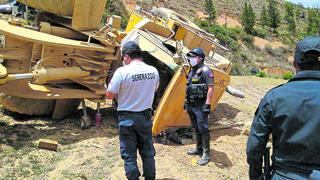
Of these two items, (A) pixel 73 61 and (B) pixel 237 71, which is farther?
(B) pixel 237 71

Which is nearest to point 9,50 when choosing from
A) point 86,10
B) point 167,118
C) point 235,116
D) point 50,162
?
point 86,10

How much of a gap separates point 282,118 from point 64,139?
4.70 meters

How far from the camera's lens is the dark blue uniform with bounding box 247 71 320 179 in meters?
3.13

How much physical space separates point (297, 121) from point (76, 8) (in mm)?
5425

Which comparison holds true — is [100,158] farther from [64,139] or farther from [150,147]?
[150,147]

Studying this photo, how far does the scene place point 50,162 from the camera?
643 cm

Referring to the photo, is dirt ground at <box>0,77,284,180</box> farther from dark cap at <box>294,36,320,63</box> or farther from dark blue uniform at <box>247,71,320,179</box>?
dark cap at <box>294,36,320,63</box>

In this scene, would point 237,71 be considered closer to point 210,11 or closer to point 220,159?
point 210,11

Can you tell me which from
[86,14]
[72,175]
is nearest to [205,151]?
[72,175]

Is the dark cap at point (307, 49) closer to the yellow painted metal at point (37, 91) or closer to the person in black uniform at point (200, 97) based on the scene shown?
the person in black uniform at point (200, 97)

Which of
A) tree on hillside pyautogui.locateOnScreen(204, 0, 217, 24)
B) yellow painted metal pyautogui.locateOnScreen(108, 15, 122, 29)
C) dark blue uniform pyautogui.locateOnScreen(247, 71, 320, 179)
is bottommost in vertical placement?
tree on hillside pyautogui.locateOnScreen(204, 0, 217, 24)

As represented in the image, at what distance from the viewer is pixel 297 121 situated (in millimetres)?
3162

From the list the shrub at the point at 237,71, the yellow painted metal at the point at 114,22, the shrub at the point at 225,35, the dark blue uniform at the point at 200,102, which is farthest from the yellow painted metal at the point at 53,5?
the shrub at the point at 225,35

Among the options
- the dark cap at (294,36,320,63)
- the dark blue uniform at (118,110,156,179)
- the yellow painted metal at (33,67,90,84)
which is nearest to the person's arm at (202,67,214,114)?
the dark blue uniform at (118,110,156,179)
